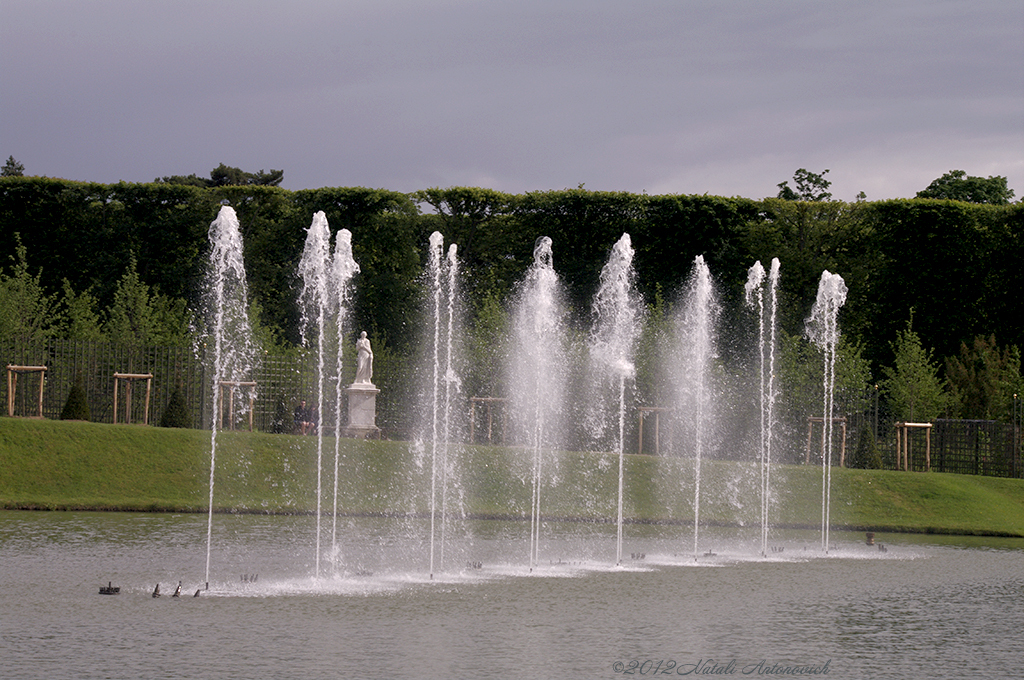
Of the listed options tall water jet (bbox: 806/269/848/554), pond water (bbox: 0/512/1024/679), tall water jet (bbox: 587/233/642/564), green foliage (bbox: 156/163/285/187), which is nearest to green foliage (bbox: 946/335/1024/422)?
tall water jet (bbox: 806/269/848/554)

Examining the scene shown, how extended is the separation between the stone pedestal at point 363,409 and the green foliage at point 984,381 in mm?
18912

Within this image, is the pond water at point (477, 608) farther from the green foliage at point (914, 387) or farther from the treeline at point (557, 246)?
the treeline at point (557, 246)

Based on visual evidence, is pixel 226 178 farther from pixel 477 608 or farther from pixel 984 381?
pixel 477 608

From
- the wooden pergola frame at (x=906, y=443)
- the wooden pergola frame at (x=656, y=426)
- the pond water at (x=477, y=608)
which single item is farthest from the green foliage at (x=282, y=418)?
the wooden pergola frame at (x=906, y=443)

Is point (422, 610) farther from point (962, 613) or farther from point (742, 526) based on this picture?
point (742, 526)

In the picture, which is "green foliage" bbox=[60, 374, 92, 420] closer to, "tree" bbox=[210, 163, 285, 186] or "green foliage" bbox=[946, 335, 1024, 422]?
"green foliage" bbox=[946, 335, 1024, 422]

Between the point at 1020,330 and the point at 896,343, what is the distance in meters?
5.85

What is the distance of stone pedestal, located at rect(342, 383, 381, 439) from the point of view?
33.2 metres

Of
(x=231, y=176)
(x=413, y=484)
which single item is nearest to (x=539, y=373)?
(x=413, y=484)

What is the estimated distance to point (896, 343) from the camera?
41.5m

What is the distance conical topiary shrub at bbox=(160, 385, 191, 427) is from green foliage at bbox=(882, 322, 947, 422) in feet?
72.9

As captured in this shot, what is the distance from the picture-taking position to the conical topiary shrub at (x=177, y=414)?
30.7 meters

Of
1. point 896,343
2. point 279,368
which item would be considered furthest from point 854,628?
point 896,343

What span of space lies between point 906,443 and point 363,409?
51.2 ft
